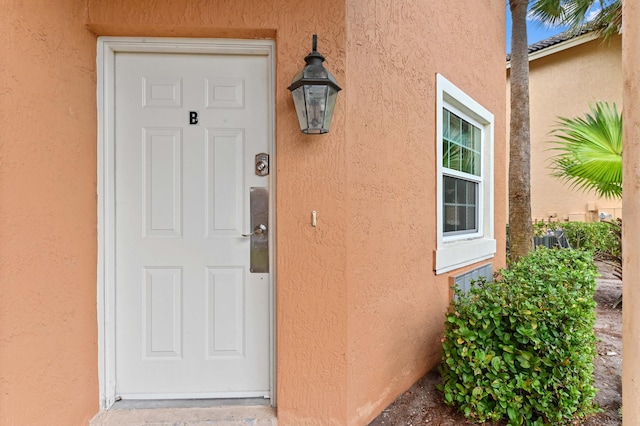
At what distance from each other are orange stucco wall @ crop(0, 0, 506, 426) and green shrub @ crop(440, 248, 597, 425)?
51 cm

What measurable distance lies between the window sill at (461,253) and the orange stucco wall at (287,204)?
439mm

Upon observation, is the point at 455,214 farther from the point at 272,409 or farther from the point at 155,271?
the point at 155,271

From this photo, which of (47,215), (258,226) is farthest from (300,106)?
(47,215)

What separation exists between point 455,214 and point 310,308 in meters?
2.37

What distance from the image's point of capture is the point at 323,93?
209 centimetres

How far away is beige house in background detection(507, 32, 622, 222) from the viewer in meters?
10.2

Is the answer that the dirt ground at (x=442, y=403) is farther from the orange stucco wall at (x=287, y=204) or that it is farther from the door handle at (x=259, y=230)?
the door handle at (x=259, y=230)

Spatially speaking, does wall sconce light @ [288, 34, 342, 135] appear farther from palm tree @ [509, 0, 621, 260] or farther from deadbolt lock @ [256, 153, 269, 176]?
Result: palm tree @ [509, 0, 621, 260]

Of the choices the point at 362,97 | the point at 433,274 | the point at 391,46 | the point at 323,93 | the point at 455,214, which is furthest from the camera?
the point at 455,214

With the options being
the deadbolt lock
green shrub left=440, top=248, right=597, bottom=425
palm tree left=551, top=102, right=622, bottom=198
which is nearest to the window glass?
green shrub left=440, top=248, right=597, bottom=425

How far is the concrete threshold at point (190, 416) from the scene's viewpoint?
2172 millimetres

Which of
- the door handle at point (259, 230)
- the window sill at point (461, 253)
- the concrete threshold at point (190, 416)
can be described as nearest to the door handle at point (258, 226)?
the door handle at point (259, 230)

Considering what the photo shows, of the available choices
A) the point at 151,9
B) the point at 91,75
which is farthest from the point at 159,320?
the point at 151,9

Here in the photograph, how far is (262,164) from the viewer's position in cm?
236
